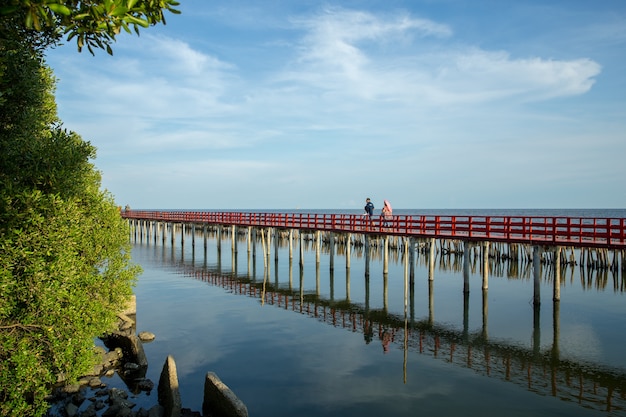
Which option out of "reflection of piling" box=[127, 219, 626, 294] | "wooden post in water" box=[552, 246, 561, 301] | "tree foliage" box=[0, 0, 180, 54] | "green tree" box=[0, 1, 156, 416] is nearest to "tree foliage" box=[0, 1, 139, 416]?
"green tree" box=[0, 1, 156, 416]

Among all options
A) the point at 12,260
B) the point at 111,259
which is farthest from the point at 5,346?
the point at 111,259

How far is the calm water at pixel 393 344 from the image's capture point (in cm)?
1103

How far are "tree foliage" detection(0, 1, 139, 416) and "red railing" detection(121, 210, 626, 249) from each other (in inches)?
650

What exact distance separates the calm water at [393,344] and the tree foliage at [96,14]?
8.51 m

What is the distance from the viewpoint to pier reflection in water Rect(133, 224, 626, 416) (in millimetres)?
11078

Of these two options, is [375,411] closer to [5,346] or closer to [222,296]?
[5,346]

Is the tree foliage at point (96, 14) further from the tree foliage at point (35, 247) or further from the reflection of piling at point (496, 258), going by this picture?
the reflection of piling at point (496, 258)

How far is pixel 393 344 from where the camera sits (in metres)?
15.3

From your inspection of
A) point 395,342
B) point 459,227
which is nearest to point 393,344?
point 395,342

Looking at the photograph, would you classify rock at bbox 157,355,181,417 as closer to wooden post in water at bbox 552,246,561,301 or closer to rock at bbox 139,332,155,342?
rock at bbox 139,332,155,342

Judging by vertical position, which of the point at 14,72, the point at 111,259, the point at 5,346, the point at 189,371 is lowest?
the point at 189,371

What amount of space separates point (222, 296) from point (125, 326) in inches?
287

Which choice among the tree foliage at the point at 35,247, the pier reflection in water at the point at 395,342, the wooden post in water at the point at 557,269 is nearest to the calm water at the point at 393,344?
the pier reflection in water at the point at 395,342

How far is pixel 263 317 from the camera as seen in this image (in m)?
19.4
